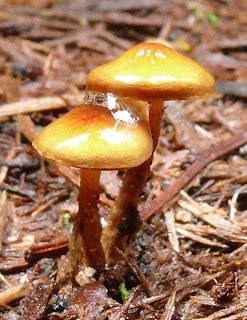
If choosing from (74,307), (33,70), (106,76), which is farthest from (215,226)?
(33,70)

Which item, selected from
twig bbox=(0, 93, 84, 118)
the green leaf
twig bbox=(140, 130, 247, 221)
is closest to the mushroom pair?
the green leaf

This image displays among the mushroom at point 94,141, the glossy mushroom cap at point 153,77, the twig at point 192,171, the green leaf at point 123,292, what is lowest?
the green leaf at point 123,292

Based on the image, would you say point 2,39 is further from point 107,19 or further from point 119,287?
point 119,287

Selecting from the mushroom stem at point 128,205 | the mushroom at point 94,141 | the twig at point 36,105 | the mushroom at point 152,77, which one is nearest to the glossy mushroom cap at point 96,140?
the mushroom at point 94,141

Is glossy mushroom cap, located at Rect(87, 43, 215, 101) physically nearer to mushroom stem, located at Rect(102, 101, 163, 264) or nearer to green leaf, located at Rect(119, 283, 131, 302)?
mushroom stem, located at Rect(102, 101, 163, 264)

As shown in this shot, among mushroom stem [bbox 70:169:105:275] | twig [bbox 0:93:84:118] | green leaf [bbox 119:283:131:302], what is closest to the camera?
mushroom stem [bbox 70:169:105:275]

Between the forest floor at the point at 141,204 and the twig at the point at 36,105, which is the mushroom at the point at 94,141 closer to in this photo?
the forest floor at the point at 141,204
